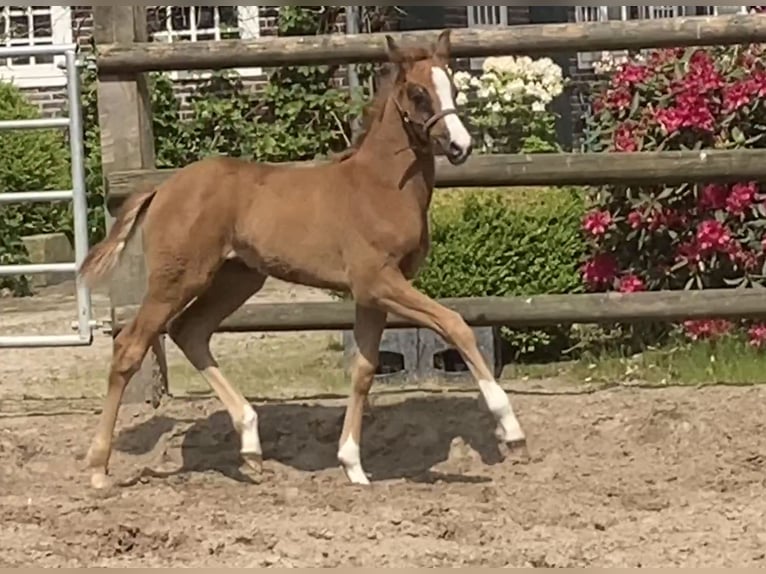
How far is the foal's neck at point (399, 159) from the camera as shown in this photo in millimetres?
5316

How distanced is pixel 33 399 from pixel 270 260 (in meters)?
2.42

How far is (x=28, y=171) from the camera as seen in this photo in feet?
43.1

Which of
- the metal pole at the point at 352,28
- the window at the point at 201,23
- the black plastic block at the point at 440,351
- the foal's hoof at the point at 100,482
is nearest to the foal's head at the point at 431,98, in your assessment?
the foal's hoof at the point at 100,482

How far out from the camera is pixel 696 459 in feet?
18.7

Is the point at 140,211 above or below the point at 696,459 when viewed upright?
above

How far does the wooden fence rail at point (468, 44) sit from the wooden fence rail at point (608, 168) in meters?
0.47

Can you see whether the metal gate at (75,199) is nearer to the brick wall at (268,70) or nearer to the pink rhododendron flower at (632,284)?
the pink rhododendron flower at (632,284)

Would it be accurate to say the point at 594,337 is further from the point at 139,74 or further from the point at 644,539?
the point at 644,539

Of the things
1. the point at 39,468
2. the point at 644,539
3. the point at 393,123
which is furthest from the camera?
the point at 39,468

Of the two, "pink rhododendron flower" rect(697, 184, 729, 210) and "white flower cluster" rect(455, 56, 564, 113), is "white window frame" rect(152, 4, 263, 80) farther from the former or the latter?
"pink rhododendron flower" rect(697, 184, 729, 210)

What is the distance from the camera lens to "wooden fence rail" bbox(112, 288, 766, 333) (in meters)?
6.33

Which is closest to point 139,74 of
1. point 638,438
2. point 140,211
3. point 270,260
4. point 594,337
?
point 140,211

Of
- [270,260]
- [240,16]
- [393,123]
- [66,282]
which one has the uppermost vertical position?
[240,16]

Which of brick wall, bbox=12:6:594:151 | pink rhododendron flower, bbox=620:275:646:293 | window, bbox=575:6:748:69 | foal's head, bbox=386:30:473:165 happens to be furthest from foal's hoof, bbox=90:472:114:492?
brick wall, bbox=12:6:594:151
